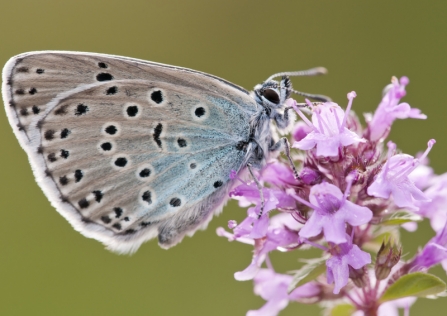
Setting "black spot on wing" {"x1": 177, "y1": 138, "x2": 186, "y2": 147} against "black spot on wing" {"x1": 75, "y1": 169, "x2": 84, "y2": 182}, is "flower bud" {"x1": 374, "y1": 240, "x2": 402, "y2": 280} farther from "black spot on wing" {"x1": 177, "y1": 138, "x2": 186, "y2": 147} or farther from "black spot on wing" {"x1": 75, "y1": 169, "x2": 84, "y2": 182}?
"black spot on wing" {"x1": 75, "y1": 169, "x2": 84, "y2": 182}

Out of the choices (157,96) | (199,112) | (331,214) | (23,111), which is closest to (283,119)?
(199,112)

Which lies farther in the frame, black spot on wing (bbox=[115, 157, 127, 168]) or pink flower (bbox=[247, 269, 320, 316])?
black spot on wing (bbox=[115, 157, 127, 168])

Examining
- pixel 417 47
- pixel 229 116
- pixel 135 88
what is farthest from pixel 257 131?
pixel 417 47

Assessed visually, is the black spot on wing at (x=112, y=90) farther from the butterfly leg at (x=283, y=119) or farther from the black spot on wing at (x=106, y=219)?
the butterfly leg at (x=283, y=119)

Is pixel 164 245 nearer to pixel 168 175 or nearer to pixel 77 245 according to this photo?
pixel 168 175

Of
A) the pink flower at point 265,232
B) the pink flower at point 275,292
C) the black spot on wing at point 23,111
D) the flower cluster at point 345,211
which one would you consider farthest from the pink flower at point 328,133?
the black spot on wing at point 23,111

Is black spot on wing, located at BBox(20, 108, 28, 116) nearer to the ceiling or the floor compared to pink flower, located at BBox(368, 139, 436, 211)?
nearer to the floor

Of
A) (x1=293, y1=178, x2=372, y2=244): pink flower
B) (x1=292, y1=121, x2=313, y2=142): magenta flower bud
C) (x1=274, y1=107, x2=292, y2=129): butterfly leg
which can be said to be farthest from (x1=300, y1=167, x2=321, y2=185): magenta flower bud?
(x1=274, y1=107, x2=292, y2=129): butterfly leg
